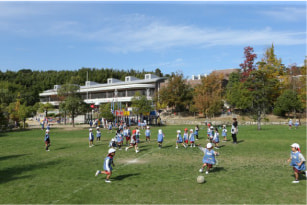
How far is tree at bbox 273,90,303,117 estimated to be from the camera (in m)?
47.4

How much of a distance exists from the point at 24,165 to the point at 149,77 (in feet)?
216

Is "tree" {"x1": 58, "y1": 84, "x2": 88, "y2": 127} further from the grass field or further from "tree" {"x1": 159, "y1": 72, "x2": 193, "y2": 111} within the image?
the grass field

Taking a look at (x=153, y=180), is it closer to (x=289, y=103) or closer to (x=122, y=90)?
(x=289, y=103)

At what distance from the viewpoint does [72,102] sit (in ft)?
163

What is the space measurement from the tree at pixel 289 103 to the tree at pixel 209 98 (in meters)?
11.7

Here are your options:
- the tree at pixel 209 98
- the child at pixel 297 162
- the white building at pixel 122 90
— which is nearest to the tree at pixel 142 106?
the tree at pixel 209 98

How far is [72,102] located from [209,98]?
1070 inches

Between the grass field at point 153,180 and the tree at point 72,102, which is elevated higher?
the tree at point 72,102

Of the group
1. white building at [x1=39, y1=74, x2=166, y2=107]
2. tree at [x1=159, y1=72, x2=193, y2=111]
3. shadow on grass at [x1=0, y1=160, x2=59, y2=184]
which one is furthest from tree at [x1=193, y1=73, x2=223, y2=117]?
shadow on grass at [x1=0, y1=160, x2=59, y2=184]

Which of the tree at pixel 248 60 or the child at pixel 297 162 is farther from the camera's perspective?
the tree at pixel 248 60

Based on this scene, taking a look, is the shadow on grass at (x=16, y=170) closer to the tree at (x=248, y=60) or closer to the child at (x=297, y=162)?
the child at (x=297, y=162)

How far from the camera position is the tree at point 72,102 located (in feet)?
163

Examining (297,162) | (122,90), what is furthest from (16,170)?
(122,90)

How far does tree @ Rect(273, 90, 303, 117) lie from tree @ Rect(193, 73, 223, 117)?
11.7 m
